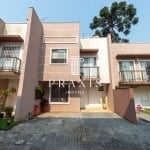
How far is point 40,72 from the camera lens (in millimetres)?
11180

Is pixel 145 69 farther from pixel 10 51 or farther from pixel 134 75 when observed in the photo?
pixel 10 51

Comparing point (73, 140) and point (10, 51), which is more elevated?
point (10, 51)

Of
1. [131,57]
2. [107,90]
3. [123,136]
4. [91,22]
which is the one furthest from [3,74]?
[91,22]

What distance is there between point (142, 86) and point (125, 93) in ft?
18.3

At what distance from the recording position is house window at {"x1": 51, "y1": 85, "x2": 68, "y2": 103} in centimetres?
1160

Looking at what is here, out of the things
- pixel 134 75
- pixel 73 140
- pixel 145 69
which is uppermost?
pixel 145 69

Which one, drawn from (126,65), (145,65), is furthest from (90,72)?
Answer: (145,65)

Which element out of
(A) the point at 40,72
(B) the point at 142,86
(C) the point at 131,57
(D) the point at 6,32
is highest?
(D) the point at 6,32

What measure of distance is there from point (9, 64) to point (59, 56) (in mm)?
4068

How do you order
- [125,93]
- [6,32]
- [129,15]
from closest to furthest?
[125,93], [6,32], [129,15]

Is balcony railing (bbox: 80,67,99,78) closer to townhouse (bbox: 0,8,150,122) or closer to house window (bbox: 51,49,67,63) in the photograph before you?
townhouse (bbox: 0,8,150,122)

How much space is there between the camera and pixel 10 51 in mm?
10484

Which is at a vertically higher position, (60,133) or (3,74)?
(3,74)

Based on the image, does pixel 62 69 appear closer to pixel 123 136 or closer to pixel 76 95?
pixel 76 95
